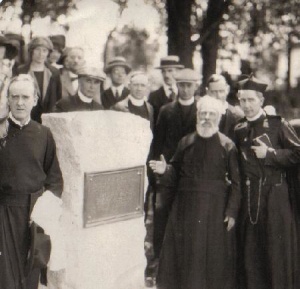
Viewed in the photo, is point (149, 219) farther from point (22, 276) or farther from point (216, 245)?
point (22, 276)

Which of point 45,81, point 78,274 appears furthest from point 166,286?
point 45,81

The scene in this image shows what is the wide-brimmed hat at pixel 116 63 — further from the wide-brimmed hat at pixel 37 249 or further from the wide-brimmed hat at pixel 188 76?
the wide-brimmed hat at pixel 37 249

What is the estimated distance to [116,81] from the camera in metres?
5.62

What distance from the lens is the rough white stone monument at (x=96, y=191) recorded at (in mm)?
3922

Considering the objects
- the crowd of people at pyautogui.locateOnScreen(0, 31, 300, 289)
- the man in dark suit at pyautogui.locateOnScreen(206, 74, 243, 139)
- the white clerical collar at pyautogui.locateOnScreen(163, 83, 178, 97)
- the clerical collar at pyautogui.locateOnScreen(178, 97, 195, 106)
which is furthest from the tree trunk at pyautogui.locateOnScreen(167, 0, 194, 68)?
the crowd of people at pyautogui.locateOnScreen(0, 31, 300, 289)

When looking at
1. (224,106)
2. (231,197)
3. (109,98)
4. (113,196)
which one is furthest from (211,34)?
(113,196)

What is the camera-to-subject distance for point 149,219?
5492mm

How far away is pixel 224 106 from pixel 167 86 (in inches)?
36.3

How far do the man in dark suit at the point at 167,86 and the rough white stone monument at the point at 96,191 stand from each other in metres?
0.92

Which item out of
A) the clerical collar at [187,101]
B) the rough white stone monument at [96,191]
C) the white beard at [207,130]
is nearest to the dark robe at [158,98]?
the clerical collar at [187,101]

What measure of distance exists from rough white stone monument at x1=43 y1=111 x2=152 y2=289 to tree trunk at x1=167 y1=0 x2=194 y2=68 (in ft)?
3.81

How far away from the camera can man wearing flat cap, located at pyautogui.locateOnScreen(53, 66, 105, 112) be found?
15.8 ft

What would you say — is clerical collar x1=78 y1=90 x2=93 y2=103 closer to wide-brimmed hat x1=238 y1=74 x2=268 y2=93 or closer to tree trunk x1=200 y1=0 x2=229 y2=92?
tree trunk x1=200 y1=0 x2=229 y2=92

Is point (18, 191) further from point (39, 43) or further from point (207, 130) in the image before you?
point (39, 43)
